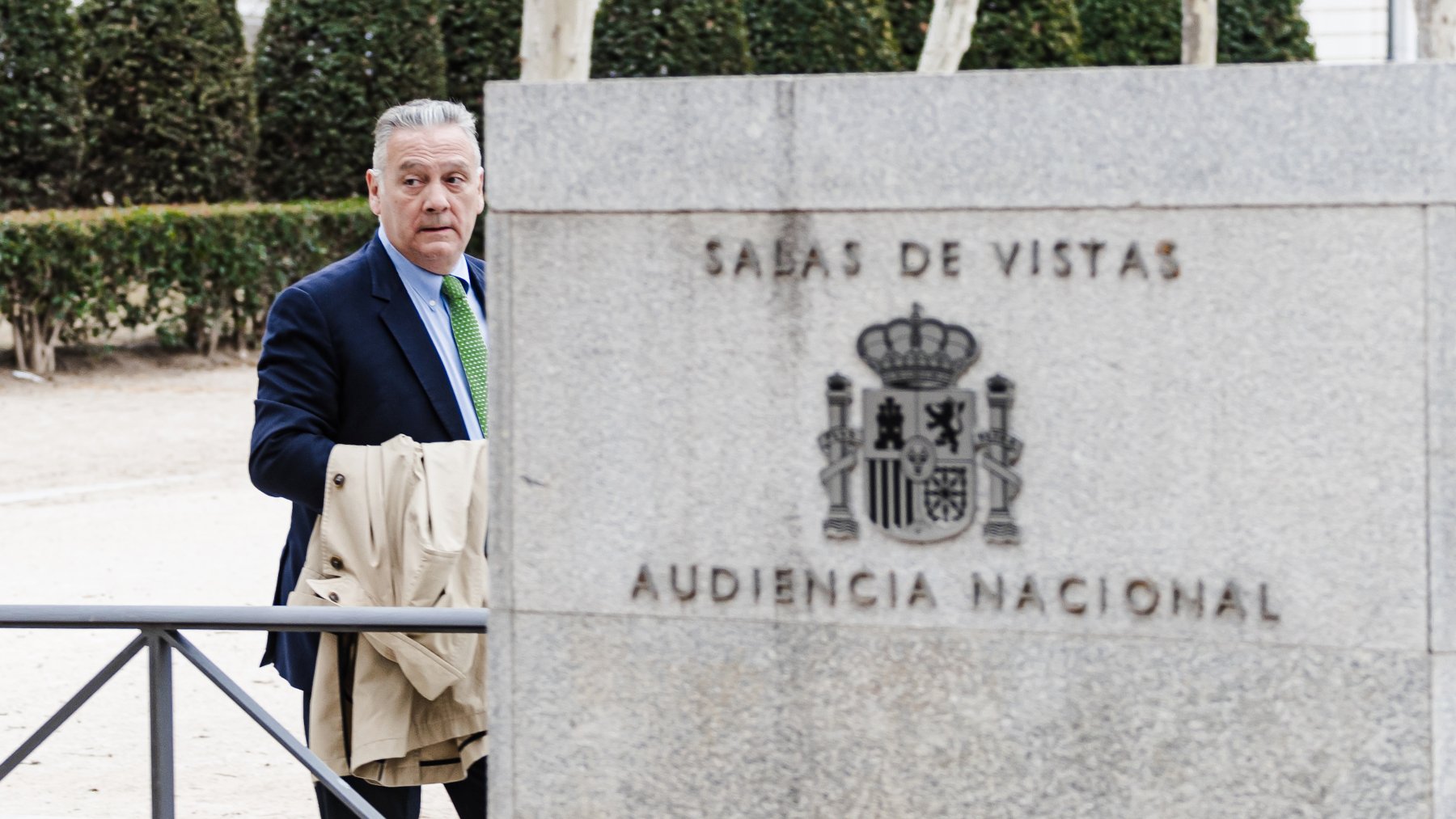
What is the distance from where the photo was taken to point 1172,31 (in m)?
23.1

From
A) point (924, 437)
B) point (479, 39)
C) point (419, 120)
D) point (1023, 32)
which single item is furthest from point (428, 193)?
point (1023, 32)

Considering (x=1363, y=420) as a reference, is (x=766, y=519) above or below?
below

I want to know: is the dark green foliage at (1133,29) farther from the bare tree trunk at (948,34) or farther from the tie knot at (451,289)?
the tie knot at (451,289)

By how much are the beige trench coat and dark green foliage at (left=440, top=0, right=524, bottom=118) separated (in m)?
17.8

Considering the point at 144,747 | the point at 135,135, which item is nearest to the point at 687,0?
the point at 135,135

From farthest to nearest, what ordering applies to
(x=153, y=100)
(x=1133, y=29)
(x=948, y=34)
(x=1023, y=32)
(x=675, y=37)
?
1. (x=1133, y=29)
2. (x=1023, y=32)
3. (x=675, y=37)
4. (x=153, y=100)
5. (x=948, y=34)

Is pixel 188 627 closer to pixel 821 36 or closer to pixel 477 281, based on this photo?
pixel 477 281

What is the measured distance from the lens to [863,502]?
261 cm

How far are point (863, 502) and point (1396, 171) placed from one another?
34.0 inches

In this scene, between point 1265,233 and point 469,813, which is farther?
point 469,813

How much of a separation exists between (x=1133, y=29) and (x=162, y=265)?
1306 cm

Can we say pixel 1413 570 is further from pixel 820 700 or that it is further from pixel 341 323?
pixel 341 323

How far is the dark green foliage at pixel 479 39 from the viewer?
2070 cm

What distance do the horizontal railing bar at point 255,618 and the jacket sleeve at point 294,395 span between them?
0.73ft
